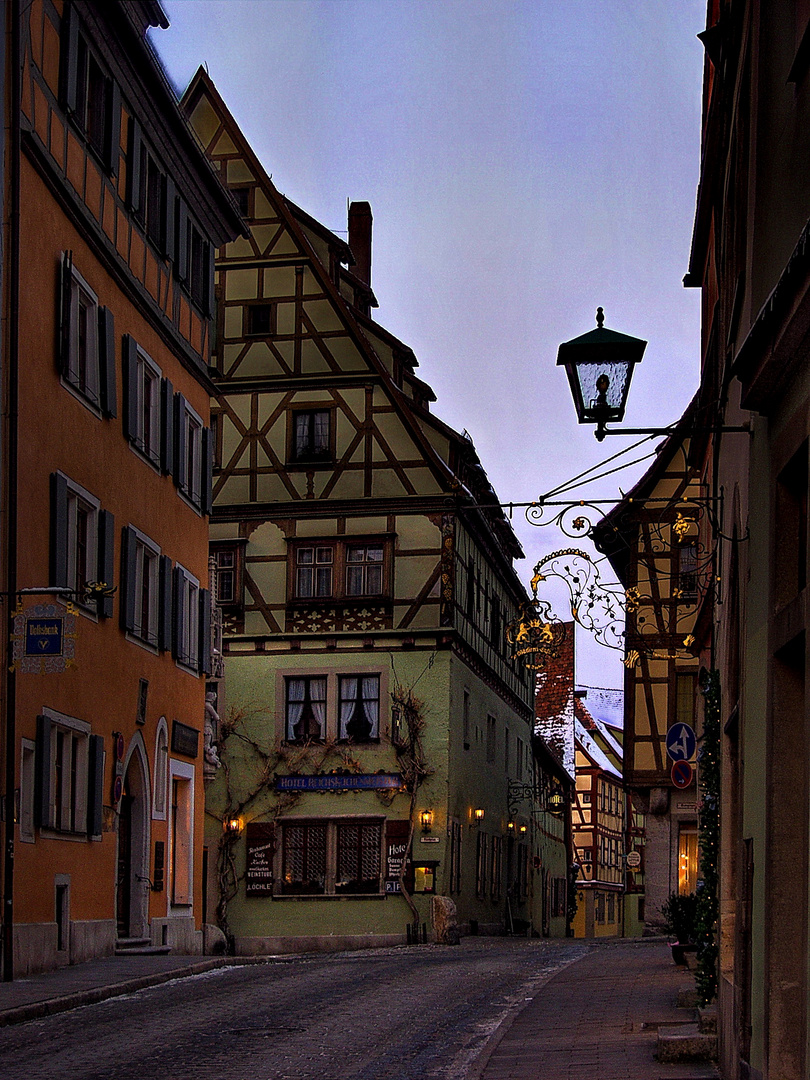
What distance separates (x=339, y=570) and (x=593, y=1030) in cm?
2284

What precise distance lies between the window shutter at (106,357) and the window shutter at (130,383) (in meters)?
0.73

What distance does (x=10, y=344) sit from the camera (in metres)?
17.8

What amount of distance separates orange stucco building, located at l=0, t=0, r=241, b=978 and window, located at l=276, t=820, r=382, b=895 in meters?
8.43

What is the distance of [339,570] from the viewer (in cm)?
3641

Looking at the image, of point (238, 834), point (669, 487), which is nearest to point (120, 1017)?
point (238, 834)

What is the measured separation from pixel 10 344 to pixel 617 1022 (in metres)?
9.47

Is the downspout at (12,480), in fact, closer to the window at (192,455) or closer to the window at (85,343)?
the window at (85,343)

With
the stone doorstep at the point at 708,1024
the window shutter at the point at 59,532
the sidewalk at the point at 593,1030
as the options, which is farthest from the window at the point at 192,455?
the stone doorstep at the point at 708,1024

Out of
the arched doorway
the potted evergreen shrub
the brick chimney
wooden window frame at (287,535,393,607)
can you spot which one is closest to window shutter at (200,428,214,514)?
the arched doorway

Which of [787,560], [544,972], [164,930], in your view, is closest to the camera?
[787,560]

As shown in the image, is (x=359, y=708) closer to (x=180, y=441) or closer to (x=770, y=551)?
(x=180, y=441)

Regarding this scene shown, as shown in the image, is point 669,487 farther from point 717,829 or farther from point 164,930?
point 717,829

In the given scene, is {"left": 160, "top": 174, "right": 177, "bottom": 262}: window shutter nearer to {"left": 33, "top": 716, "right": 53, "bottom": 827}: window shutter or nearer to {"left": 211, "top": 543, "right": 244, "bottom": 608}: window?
{"left": 33, "top": 716, "right": 53, "bottom": 827}: window shutter

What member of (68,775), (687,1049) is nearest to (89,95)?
(68,775)
